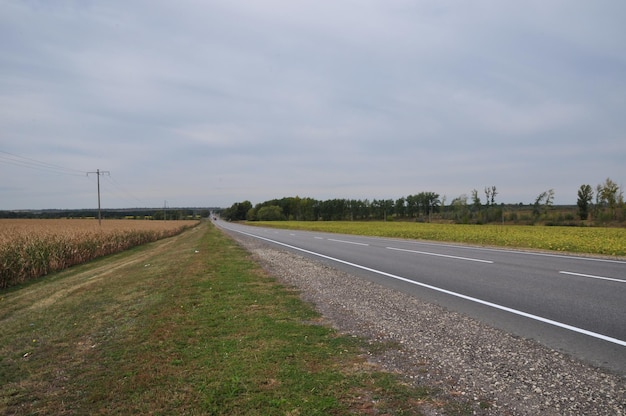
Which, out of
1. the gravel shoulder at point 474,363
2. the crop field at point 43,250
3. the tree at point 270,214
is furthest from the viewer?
the tree at point 270,214

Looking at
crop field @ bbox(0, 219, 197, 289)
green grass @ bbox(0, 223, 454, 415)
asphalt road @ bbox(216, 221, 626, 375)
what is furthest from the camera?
crop field @ bbox(0, 219, 197, 289)

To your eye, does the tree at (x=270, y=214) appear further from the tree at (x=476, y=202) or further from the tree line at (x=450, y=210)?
the tree at (x=476, y=202)

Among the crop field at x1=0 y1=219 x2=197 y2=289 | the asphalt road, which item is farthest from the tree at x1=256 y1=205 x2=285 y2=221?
the asphalt road

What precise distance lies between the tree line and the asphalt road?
49.9 m

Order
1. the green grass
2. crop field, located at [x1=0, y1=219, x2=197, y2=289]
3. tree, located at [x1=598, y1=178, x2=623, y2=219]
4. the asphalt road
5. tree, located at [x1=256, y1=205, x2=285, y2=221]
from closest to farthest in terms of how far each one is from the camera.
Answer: the green grass < the asphalt road < crop field, located at [x1=0, y1=219, x2=197, y2=289] < tree, located at [x1=598, y1=178, x2=623, y2=219] < tree, located at [x1=256, y1=205, x2=285, y2=221]

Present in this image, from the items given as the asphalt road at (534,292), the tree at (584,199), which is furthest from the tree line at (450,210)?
the asphalt road at (534,292)

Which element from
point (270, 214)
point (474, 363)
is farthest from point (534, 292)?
point (270, 214)

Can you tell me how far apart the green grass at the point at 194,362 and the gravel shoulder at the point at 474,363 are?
1.05ft

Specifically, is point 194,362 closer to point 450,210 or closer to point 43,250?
point 43,250

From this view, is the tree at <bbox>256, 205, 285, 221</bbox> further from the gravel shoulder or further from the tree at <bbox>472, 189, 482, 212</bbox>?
the gravel shoulder

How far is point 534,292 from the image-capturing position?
8016 mm

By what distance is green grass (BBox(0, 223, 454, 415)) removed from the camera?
3.68 meters

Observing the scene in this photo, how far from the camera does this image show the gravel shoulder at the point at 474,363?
348 centimetres

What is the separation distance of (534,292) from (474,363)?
453cm
